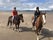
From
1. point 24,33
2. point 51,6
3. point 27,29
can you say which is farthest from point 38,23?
→ point 51,6

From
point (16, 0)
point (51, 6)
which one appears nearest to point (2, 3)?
point (16, 0)

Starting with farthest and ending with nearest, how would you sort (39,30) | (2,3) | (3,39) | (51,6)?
(2,3), (51,6), (39,30), (3,39)

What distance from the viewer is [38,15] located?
68.4ft

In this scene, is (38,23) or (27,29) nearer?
(38,23)

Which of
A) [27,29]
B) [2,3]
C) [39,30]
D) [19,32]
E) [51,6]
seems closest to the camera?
[39,30]

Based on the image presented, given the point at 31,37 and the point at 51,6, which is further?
the point at 51,6

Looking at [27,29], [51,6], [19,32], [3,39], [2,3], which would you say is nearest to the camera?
[3,39]

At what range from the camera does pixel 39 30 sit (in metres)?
20.2

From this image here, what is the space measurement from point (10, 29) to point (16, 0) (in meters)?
51.9

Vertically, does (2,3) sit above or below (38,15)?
below

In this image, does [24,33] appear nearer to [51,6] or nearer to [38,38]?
[38,38]

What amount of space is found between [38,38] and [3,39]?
2.35 meters

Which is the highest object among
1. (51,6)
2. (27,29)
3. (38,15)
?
(38,15)

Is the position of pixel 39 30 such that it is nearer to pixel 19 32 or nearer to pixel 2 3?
pixel 19 32
